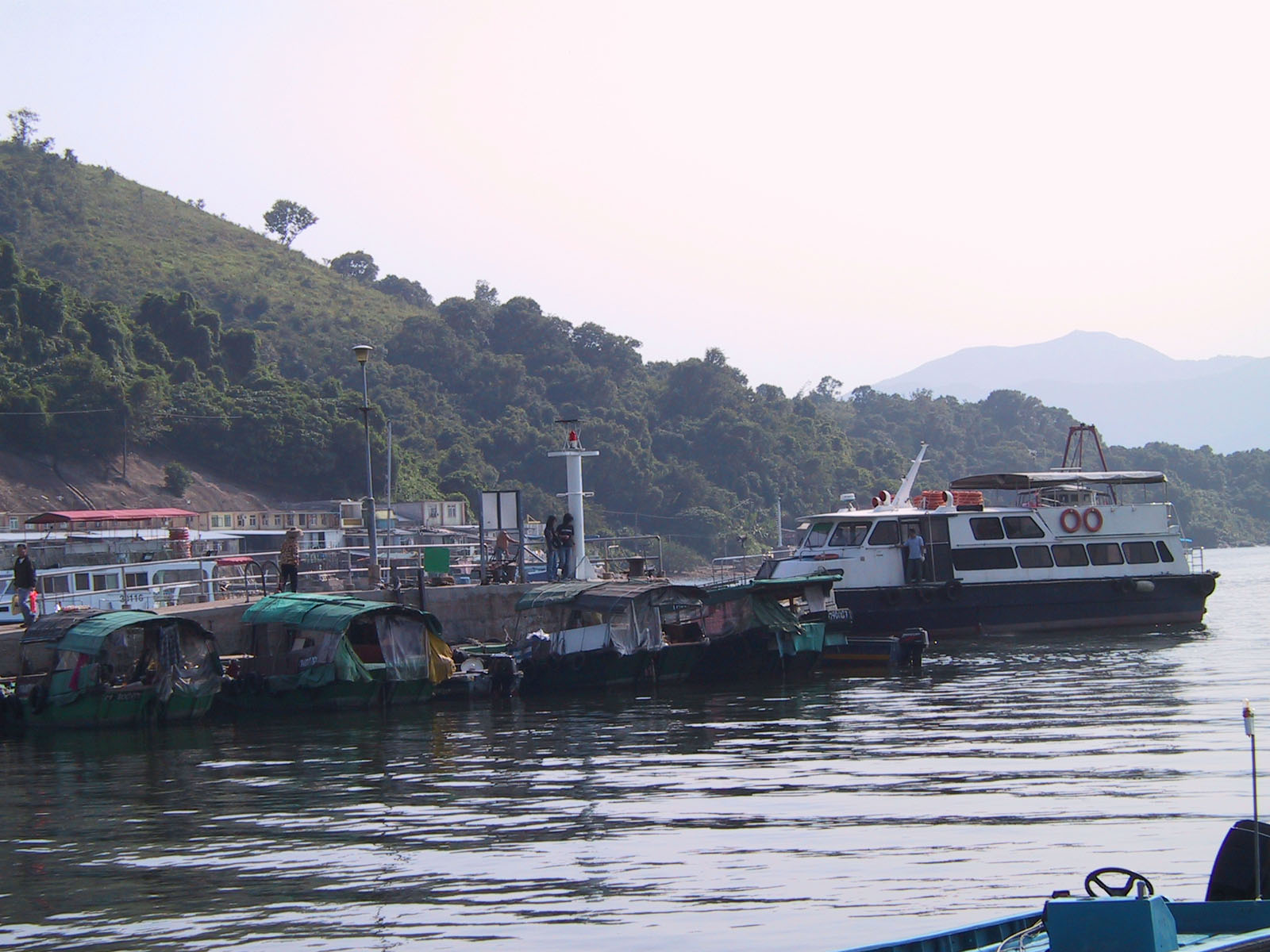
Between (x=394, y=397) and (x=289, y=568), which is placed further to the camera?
(x=394, y=397)

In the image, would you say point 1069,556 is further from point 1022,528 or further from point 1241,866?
point 1241,866

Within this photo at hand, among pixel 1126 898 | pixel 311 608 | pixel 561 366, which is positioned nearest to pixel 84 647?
pixel 311 608

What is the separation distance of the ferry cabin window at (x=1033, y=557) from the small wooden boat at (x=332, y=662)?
1832 cm

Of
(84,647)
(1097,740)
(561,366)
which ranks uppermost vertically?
(561,366)

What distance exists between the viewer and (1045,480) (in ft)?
130

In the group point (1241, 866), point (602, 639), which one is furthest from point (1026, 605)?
point (1241, 866)

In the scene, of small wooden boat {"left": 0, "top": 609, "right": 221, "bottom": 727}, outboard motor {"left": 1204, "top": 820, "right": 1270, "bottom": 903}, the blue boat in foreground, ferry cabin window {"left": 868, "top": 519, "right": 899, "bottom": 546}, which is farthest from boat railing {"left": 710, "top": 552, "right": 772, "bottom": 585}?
the blue boat in foreground

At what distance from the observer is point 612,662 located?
1041 inches

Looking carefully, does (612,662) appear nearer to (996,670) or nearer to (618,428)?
(996,670)

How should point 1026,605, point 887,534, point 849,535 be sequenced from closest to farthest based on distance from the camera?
1. point 887,534
2. point 849,535
3. point 1026,605

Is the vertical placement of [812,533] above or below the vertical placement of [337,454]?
below

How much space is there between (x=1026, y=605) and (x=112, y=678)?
23.5m

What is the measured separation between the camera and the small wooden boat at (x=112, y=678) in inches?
923

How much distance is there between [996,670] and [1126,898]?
21584mm
